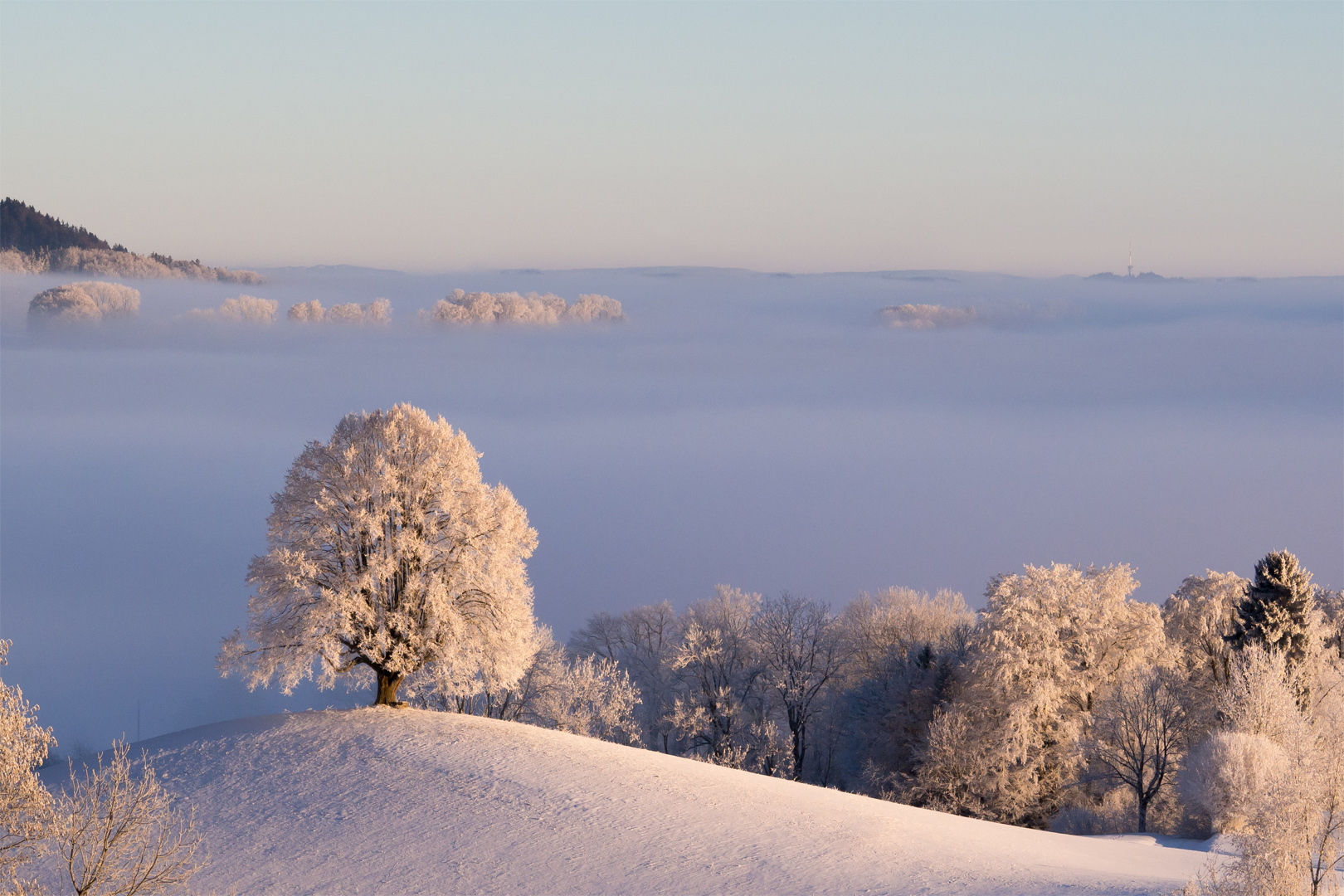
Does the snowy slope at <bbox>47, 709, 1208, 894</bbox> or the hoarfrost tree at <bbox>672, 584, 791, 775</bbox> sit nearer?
the snowy slope at <bbox>47, 709, 1208, 894</bbox>

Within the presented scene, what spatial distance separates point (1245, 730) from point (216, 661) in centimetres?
4027

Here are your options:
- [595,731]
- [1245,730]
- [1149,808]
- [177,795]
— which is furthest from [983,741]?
[177,795]

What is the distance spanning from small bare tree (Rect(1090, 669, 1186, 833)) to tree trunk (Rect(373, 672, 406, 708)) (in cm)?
3412

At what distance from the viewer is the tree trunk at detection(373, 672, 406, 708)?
44.8 m

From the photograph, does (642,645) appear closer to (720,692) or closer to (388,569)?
(720,692)

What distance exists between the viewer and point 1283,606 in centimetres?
5547

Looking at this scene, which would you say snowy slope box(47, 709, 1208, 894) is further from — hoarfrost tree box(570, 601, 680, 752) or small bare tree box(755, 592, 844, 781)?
hoarfrost tree box(570, 601, 680, 752)

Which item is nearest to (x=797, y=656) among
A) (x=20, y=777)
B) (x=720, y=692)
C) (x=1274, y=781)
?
(x=720, y=692)

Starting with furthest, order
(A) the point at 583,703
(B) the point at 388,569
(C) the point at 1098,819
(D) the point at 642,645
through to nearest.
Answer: (D) the point at 642,645
(A) the point at 583,703
(C) the point at 1098,819
(B) the point at 388,569

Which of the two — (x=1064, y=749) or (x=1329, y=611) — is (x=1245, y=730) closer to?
(x=1064, y=749)

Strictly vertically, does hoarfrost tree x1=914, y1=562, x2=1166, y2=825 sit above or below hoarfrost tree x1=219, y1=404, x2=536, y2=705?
below

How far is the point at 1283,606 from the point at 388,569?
41174 mm

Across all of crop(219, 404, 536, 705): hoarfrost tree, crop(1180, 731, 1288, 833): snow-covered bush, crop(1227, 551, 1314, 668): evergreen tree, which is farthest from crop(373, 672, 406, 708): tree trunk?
crop(1227, 551, 1314, 668): evergreen tree

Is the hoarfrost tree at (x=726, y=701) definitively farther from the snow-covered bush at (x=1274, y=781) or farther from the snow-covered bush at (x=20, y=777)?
the snow-covered bush at (x=20, y=777)
